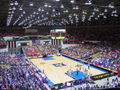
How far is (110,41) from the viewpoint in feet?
120

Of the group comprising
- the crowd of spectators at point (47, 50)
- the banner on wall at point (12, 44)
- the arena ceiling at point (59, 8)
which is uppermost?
the arena ceiling at point (59, 8)

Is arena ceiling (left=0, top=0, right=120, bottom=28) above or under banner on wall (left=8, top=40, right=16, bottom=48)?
above

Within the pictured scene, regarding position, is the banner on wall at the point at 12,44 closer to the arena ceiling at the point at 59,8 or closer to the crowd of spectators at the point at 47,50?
the crowd of spectators at the point at 47,50

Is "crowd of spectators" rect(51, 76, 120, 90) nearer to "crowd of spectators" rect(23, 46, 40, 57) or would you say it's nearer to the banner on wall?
"crowd of spectators" rect(23, 46, 40, 57)

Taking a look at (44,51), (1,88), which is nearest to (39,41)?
(44,51)

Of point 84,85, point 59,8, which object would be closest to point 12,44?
point 59,8

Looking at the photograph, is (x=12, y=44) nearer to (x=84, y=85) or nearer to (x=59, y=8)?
(x=59, y=8)

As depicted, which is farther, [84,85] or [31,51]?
[31,51]

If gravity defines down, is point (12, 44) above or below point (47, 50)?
above

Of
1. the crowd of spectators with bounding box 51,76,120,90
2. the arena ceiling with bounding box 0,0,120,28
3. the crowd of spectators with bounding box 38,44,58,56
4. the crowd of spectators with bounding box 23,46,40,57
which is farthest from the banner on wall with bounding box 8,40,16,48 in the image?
the crowd of spectators with bounding box 51,76,120,90

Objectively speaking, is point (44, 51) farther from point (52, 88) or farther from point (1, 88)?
point (1, 88)

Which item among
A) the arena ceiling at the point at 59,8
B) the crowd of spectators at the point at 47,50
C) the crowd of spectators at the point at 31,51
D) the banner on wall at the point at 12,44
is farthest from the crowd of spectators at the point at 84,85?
the banner on wall at the point at 12,44

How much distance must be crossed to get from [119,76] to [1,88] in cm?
1580

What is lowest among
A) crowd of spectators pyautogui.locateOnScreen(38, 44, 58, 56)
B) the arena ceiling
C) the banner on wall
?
crowd of spectators pyautogui.locateOnScreen(38, 44, 58, 56)
